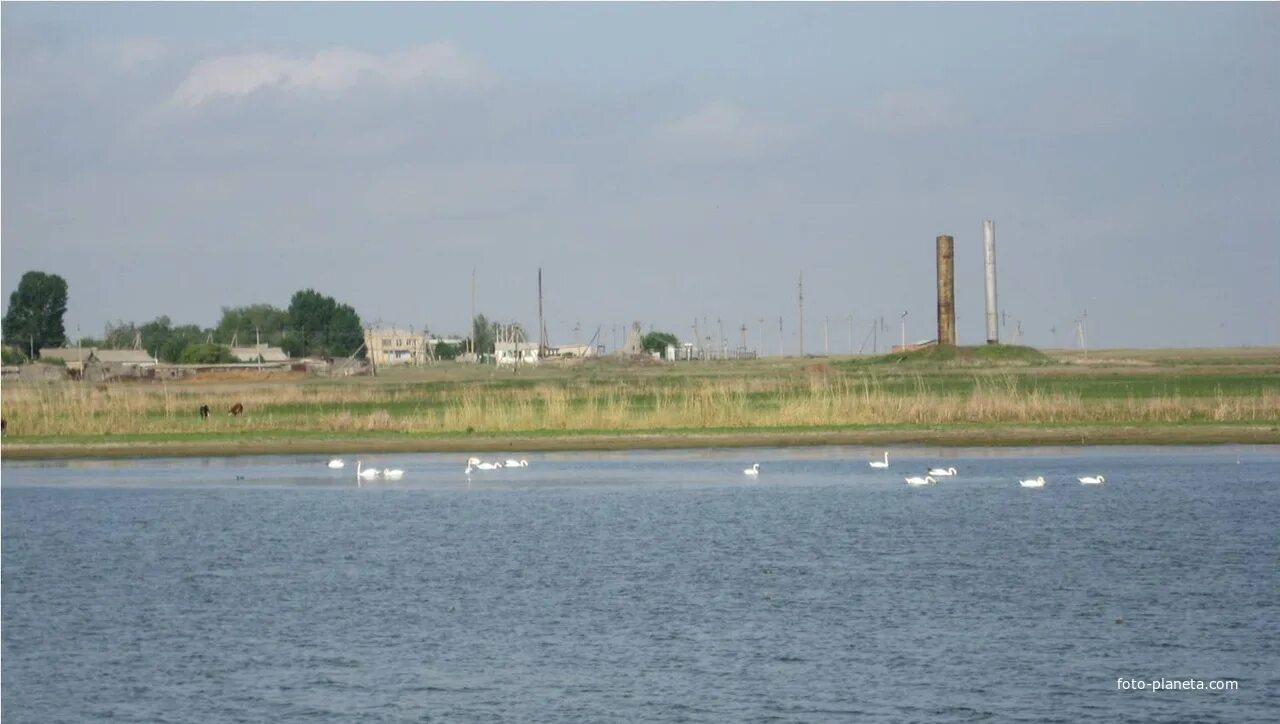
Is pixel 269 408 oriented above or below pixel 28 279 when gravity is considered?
below

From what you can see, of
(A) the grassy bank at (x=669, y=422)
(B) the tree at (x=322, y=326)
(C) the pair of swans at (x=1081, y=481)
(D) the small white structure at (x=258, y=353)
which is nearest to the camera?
(C) the pair of swans at (x=1081, y=481)

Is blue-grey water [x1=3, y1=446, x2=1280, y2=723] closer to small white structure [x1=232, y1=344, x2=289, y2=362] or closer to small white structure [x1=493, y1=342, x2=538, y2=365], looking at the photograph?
small white structure [x1=493, y1=342, x2=538, y2=365]

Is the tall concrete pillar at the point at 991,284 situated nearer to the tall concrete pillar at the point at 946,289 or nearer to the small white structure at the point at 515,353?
the tall concrete pillar at the point at 946,289

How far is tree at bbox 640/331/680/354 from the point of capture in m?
175

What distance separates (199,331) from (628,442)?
149196 mm

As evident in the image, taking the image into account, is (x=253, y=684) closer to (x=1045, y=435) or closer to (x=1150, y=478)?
(x=1150, y=478)

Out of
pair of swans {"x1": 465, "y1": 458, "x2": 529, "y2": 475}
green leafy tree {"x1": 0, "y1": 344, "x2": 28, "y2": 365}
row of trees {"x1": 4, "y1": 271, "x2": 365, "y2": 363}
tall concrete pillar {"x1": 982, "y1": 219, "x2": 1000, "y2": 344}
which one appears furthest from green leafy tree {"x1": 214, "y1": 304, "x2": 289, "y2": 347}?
pair of swans {"x1": 465, "y1": 458, "x2": 529, "y2": 475}

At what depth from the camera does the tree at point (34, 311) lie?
5950 inches

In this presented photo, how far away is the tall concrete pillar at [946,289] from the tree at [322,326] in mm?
99091

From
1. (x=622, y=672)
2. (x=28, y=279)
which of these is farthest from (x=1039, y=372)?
(x=28, y=279)

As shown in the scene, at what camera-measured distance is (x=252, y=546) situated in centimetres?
2639

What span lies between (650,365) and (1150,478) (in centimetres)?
8682

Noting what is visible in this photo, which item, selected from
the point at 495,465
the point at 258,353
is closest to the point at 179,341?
the point at 258,353

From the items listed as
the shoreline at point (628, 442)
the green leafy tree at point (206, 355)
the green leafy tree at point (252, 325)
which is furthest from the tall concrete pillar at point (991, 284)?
the green leafy tree at point (252, 325)
